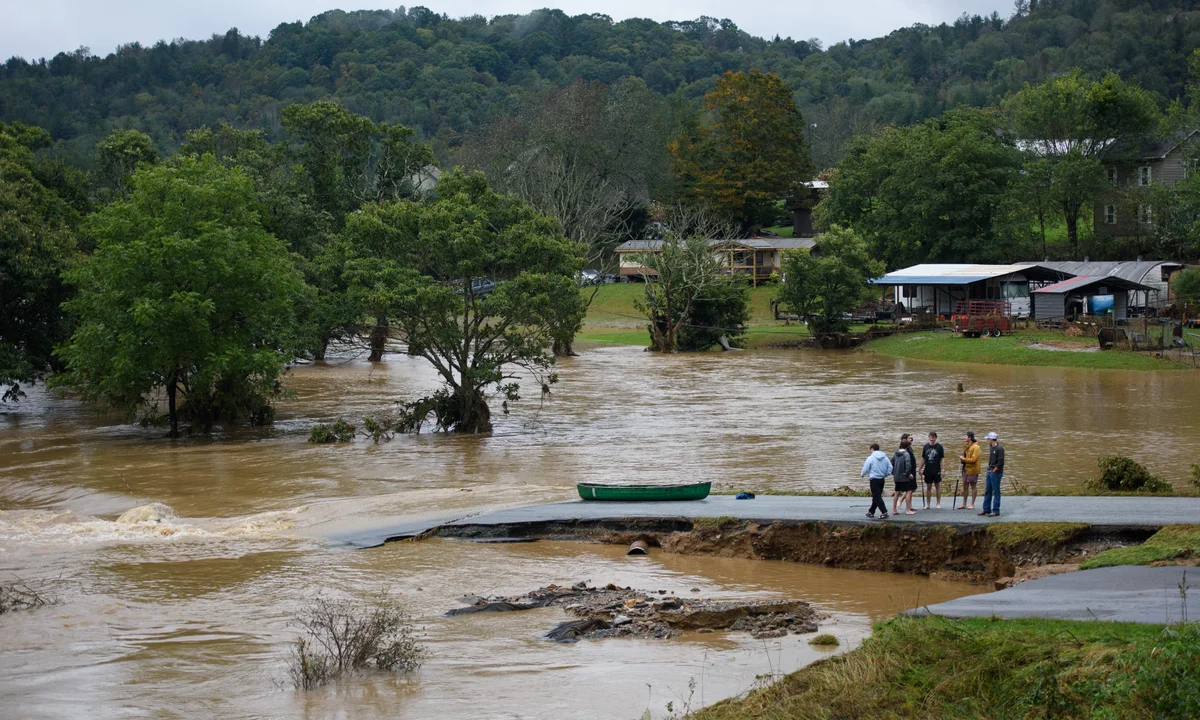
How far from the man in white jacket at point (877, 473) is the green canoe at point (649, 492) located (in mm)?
4329

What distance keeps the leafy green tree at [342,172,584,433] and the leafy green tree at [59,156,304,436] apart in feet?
13.3

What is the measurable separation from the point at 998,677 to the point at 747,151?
8715 centimetres

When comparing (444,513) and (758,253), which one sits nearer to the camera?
(444,513)

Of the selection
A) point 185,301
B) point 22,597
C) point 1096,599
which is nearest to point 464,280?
point 185,301

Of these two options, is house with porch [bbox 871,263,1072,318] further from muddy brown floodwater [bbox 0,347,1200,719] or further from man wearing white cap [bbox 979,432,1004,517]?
man wearing white cap [bbox 979,432,1004,517]

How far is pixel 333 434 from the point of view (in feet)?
125

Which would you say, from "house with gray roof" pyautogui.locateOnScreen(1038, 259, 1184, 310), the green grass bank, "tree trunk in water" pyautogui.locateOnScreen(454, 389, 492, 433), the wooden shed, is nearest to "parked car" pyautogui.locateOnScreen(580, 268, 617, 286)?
the green grass bank

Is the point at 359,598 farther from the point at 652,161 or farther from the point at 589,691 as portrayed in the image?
the point at 652,161

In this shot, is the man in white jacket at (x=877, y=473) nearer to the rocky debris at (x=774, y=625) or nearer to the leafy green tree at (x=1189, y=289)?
the rocky debris at (x=774, y=625)

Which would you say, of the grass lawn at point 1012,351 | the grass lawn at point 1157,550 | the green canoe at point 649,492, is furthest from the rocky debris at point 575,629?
the grass lawn at point 1012,351

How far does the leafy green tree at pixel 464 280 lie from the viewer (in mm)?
36812

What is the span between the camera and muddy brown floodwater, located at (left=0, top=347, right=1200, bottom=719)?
14.4 meters

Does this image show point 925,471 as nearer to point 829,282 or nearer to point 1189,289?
point 1189,289

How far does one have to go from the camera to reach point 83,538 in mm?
24016
